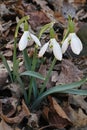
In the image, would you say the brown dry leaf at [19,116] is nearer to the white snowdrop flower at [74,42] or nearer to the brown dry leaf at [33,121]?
the brown dry leaf at [33,121]

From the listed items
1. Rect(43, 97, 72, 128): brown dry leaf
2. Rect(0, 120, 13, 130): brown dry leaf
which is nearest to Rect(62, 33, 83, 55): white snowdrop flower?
Rect(43, 97, 72, 128): brown dry leaf

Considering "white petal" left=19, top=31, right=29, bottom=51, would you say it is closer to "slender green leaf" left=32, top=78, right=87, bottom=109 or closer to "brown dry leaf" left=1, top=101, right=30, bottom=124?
"slender green leaf" left=32, top=78, right=87, bottom=109

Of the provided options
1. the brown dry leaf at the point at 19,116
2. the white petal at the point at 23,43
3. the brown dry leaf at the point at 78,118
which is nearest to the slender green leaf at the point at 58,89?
the brown dry leaf at the point at 19,116

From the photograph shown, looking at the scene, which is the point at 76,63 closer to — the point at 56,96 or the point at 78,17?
the point at 56,96

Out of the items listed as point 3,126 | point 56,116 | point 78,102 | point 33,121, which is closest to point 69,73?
point 78,102

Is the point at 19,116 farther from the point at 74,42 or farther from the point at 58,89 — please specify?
the point at 74,42

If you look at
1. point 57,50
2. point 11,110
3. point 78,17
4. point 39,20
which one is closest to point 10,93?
point 11,110
